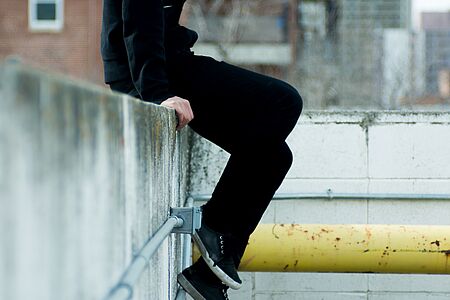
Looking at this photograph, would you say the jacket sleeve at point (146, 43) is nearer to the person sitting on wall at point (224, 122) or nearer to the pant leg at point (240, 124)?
the person sitting on wall at point (224, 122)

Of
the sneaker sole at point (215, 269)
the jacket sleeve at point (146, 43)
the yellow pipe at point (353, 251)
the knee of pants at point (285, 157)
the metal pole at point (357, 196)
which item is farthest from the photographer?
the metal pole at point (357, 196)

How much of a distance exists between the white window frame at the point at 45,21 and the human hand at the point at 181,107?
24.9m

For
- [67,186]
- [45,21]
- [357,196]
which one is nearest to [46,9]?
[45,21]

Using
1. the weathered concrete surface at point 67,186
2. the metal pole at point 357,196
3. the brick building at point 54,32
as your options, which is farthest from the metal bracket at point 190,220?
the brick building at point 54,32

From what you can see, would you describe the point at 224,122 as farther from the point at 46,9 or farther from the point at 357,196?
the point at 46,9

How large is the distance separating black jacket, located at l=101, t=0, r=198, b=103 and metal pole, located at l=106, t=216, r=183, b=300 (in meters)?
0.64

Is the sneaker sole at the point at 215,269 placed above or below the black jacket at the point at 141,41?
below

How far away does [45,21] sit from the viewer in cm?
2761

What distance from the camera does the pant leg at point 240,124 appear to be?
329 cm

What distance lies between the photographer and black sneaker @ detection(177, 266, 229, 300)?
3254 mm

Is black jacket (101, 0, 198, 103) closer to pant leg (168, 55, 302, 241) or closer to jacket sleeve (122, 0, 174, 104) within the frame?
jacket sleeve (122, 0, 174, 104)

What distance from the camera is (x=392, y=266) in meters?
3.96

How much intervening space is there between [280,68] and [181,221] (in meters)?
22.3

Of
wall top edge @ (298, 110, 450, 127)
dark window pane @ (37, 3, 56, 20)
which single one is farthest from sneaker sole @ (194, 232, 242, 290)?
dark window pane @ (37, 3, 56, 20)
